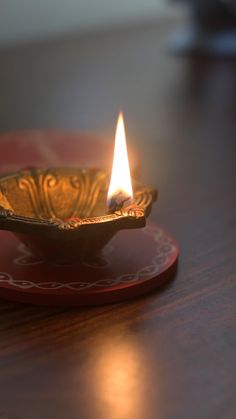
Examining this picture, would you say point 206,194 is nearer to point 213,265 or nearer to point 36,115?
point 213,265

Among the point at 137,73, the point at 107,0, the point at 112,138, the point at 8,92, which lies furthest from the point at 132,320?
the point at 107,0

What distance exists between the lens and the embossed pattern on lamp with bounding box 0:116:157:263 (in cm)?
49

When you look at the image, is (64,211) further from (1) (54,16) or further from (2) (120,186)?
(1) (54,16)

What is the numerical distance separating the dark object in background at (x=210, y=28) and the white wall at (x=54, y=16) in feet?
1.21

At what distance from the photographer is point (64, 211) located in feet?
1.97

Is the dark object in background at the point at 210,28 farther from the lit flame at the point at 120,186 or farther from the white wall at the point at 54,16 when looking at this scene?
the lit flame at the point at 120,186

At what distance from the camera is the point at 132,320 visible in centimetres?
49

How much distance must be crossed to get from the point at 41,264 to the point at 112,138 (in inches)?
16.8

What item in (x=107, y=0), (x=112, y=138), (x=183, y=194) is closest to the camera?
(x=183, y=194)

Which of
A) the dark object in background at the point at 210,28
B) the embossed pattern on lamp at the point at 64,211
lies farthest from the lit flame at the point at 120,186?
the dark object in background at the point at 210,28

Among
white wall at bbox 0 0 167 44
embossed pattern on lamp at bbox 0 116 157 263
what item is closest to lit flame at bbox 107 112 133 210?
embossed pattern on lamp at bbox 0 116 157 263

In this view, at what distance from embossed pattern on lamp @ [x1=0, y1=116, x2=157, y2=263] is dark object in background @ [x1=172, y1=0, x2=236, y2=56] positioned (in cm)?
124

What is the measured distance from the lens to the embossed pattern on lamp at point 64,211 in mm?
487

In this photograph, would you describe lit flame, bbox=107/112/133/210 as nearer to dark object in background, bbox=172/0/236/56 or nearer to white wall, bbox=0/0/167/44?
dark object in background, bbox=172/0/236/56
